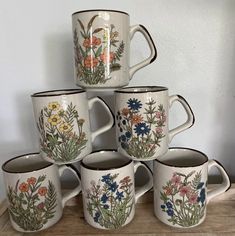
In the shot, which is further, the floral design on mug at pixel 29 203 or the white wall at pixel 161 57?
the white wall at pixel 161 57

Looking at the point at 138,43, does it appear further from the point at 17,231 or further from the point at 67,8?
the point at 17,231

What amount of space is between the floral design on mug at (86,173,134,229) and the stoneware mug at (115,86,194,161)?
0.18 ft

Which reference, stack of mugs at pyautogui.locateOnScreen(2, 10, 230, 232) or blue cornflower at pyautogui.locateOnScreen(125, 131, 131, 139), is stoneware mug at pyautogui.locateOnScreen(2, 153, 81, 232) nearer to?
stack of mugs at pyautogui.locateOnScreen(2, 10, 230, 232)

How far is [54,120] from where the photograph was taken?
43 centimetres

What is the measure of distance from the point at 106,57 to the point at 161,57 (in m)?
0.19

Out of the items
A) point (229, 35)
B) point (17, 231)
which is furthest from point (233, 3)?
point (17, 231)

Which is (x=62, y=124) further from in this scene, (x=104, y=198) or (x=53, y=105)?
(x=104, y=198)

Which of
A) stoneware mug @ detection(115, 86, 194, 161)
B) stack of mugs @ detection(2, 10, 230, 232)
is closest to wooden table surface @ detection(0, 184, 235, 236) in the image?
stack of mugs @ detection(2, 10, 230, 232)

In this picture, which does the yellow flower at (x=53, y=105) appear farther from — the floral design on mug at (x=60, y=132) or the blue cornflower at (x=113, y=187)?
the blue cornflower at (x=113, y=187)

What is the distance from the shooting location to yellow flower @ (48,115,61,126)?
1.42 ft

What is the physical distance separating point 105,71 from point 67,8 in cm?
22

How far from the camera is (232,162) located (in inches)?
24.5

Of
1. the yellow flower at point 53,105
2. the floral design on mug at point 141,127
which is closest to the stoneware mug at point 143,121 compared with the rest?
the floral design on mug at point 141,127

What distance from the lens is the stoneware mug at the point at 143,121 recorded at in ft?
1.43
